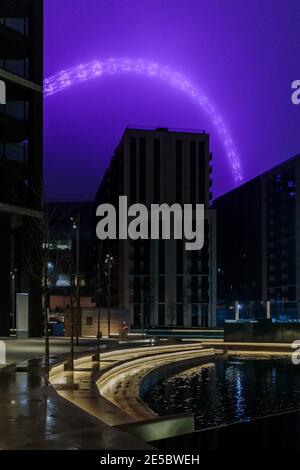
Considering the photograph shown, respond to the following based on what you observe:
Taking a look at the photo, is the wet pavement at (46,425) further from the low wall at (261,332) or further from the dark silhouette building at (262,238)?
the dark silhouette building at (262,238)

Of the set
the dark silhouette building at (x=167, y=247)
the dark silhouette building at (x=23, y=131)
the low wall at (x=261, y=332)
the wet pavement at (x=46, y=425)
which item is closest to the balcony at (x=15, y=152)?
the dark silhouette building at (x=23, y=131)

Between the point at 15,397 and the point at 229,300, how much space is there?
165710mm

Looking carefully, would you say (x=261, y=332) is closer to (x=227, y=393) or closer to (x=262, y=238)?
(x=227, y=393)

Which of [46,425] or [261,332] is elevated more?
[46,425]

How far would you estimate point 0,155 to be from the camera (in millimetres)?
41875

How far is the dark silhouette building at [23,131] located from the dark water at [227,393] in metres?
17.5

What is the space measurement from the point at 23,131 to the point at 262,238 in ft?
406

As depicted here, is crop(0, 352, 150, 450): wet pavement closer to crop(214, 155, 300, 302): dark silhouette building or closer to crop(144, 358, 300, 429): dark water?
crop(144, 358, 300, 429): dark water

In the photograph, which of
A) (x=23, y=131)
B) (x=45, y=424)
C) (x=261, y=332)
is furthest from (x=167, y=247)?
(x=45, y=424)

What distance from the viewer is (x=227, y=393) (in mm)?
22969

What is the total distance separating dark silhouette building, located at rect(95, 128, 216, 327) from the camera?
372ft

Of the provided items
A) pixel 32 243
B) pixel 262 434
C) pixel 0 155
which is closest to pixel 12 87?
pixel 0 155

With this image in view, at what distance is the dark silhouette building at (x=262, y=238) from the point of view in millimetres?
145625

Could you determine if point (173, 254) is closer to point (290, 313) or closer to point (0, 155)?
point (290, 313)
